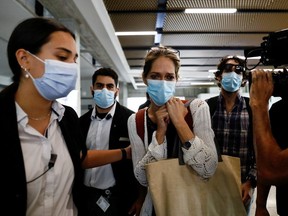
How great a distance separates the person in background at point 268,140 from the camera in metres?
0.96

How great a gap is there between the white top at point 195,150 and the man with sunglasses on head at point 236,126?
0.63 m

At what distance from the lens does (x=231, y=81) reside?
2020mm

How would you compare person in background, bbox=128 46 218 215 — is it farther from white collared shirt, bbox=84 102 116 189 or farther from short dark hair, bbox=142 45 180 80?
white collared shirt, bbox=84 102 116 189

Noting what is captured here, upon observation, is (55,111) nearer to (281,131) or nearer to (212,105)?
(281,131)

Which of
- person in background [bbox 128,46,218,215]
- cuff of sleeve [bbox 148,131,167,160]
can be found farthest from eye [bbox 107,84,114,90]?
cuff of sleeve [bbox 148,131,167,160]

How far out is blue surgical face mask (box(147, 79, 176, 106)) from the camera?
1.42 metres

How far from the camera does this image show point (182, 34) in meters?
4.61

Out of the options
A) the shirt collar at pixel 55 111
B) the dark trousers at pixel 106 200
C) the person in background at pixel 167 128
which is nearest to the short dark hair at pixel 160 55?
the person in background at pixel 167 128

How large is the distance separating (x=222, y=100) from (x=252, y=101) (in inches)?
35.3

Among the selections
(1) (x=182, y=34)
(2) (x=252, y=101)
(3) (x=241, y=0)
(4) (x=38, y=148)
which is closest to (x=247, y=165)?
(2) (x=252, y=101)

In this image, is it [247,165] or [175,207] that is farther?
[247,165]

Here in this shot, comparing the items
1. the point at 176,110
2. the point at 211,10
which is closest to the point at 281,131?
the point at 176,110

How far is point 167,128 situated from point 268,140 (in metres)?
0.48

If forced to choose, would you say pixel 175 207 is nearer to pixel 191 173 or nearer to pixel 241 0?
pixel 191 173
